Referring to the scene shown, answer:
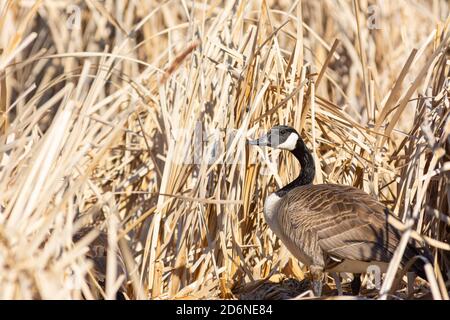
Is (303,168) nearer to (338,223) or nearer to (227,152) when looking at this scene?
(227,152)

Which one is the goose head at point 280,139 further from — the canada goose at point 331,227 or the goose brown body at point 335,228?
the goose brown body at point 335,228

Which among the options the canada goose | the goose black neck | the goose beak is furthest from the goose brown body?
the goose beak

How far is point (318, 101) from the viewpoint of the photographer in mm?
4582

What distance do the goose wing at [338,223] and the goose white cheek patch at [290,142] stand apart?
0.78 ft

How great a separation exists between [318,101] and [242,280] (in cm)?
106

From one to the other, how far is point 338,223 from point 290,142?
56 centimetres

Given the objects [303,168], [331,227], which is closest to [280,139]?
[303,168]

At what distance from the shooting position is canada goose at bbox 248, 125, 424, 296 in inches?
142

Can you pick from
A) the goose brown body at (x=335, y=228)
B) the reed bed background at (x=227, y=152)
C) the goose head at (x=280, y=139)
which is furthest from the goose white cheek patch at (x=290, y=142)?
the goose brown body at (x=335, y=228)

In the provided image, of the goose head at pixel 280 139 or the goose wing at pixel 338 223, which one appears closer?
the goose wing at pixel 338 223

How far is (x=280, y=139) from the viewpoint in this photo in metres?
4.07

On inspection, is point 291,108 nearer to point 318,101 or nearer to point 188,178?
point 318,101

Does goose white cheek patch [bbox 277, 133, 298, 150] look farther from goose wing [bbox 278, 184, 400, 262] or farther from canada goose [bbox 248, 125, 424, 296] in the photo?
goose wing [bbox 278, 184, 400, 262]

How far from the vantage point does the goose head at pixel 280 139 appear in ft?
13.3
